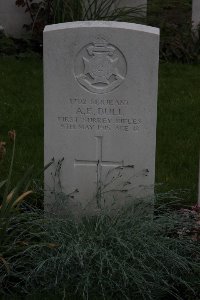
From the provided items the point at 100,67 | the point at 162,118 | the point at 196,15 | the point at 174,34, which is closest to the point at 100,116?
the point at 100,67

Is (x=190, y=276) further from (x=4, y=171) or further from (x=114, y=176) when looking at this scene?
(x=4, y=171)

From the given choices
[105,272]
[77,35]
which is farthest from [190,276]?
[77,35]

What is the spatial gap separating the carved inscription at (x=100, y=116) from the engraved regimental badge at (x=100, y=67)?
0.10 m

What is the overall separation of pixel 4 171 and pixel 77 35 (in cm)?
189

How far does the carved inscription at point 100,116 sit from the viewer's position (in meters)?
5.17

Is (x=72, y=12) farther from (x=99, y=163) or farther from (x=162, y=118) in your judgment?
(x=99, y=163)

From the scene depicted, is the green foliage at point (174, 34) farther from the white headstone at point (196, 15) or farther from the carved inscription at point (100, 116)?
the carved inscription at point (100, 116)

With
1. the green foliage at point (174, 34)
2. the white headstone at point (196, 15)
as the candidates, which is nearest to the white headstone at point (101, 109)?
the green foliage at point (174, 34)

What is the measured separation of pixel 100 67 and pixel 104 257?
4.37 ft

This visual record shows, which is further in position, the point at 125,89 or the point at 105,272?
the point at 125,89

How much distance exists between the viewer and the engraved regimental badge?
5090mm

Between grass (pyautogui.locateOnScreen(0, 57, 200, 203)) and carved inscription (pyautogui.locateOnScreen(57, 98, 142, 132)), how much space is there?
1018 millimetres

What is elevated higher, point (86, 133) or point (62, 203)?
point (86, 133)

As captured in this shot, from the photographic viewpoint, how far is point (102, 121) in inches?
205
